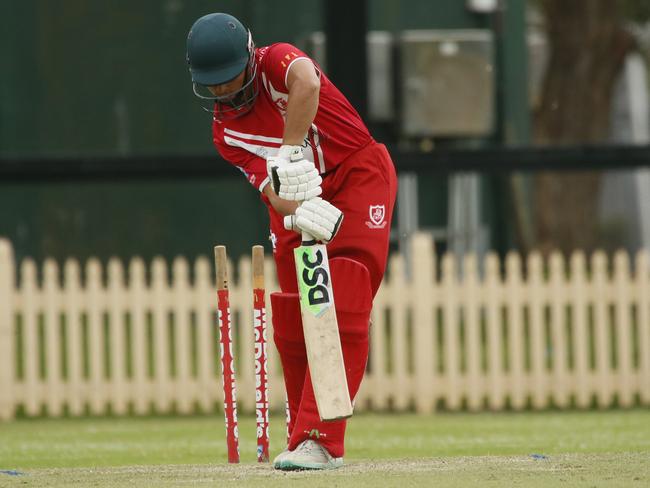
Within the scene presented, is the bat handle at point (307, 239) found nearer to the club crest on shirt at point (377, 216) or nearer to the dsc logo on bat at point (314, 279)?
the dsc logo on bat at point (314, 279)

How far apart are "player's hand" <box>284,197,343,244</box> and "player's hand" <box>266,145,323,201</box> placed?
0.11 ft

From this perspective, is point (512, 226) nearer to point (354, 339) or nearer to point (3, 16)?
point (3, 16)

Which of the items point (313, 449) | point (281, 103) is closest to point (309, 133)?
point (281, 103)

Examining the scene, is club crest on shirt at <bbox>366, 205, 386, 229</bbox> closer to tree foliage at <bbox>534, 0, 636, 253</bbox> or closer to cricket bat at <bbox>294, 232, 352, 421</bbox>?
cricket bat at <bbox>294, 232, 352, 421</bbox>

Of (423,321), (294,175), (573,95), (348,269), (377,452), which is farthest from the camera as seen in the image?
(573,95)

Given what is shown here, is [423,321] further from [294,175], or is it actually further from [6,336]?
[294,175]

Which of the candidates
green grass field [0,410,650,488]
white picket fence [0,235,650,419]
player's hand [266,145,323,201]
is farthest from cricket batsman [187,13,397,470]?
white picket fence [0,235,650,419]

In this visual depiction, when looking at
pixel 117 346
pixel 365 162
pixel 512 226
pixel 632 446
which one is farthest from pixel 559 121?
pixel 365 162

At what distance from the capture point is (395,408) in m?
10.5

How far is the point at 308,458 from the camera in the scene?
5238mm

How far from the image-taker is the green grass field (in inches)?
195

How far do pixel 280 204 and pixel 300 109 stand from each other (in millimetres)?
384

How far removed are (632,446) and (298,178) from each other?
3049 mm

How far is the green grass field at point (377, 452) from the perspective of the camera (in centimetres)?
496
